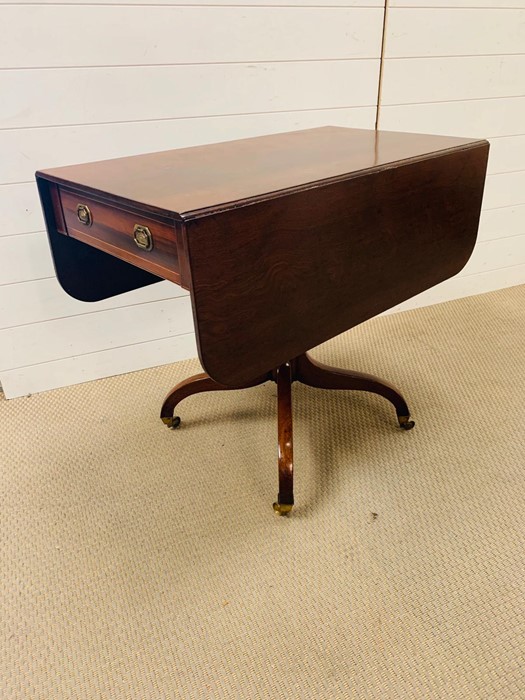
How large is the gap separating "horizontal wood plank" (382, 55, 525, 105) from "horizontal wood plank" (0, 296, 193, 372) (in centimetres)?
101

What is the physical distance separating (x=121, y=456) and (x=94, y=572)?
0.38m

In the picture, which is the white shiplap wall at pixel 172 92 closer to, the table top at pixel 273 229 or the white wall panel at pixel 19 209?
the white wall panel at pixel 19 209

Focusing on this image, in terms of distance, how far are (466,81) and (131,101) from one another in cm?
120

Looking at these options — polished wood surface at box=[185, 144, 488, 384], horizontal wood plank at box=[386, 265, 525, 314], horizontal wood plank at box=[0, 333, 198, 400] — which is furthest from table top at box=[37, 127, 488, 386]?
horizontal wood plank at box=[386, 265, 525, 314]

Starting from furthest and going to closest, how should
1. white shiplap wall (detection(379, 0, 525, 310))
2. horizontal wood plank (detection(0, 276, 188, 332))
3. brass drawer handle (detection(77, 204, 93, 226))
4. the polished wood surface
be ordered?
1. white shiplap wall (detection(379, 0, 525, 310))
2. horizontal wood plank (detection(0, 276, 188, 332))
3. brass drawer handle (detection(77, 204, 93, 226))
4. the polished wood surface

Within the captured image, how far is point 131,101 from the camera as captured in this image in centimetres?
152

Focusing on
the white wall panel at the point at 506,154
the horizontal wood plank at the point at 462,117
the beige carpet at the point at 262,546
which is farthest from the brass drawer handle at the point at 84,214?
the white wall panel at the point at 506,154

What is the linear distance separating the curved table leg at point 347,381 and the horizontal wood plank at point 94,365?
1.75 feet

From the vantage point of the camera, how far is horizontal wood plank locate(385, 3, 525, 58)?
5.88 ft

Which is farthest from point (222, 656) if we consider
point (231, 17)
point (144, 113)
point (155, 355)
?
point (231, 17)

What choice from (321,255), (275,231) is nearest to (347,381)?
(321,255)

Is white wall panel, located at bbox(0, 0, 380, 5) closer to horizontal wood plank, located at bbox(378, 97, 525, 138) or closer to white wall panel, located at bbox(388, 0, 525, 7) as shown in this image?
white wall panel, located at bbox(388, 0, 525, 7)

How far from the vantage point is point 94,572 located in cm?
111

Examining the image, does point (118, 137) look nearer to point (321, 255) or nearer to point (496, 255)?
point (321, 255)
